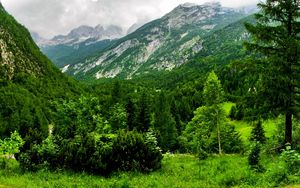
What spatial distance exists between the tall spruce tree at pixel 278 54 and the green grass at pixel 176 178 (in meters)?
4.18

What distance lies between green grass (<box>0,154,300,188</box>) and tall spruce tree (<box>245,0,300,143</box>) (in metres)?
4.18

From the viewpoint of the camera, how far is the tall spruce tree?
26.6 metres

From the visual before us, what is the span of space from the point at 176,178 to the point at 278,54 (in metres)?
11.9

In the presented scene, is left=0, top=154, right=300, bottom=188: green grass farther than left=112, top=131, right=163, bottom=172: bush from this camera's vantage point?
No

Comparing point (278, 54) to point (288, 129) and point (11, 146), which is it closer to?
point (288, 129)

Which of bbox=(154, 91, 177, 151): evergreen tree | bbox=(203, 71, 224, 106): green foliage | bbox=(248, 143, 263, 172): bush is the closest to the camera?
bbox=(248, 143, 263, 172): bush

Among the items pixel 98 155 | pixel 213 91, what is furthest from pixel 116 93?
pixel 98 155

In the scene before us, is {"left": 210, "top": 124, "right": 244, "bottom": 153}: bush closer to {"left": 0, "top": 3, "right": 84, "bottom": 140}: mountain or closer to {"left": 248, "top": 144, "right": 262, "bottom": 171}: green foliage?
{"left": 248, "top": 144, "right": 262, "bottom": 171}: green foliage

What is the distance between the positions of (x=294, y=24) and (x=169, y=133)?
178 feet

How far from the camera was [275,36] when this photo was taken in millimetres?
27766

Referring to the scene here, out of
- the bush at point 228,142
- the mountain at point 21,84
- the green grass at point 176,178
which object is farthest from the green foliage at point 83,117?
the mountain at point 21,84

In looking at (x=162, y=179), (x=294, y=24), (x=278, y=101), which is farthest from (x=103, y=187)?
(x=294, y=24)

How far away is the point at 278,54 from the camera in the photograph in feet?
90.0

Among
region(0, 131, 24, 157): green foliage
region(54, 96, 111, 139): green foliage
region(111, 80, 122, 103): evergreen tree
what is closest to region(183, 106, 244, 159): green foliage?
region(54, 96, 111, 139): green foliage
